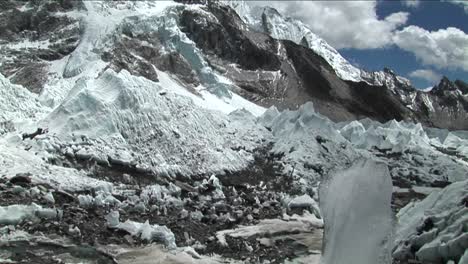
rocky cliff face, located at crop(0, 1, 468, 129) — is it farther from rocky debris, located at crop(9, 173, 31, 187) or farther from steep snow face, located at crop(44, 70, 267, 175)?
rocky debris, located at crop(9, 173, 31, 187)

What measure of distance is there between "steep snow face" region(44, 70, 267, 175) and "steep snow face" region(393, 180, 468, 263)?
1454cm

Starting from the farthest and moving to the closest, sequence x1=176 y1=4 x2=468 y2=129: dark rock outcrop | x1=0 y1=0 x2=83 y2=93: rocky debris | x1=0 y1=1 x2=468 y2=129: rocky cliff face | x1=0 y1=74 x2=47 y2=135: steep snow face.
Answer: x1=176 y1=4 x2=468 y2=129: dark rock outcrop
x1=0 y1=1 x2=468 y2=129: rocky cliff face
x1=0 y1=0 x2=83 y2=93: rocky debris
x1=0 y1=74 x2=47 y2=135: steep snow face

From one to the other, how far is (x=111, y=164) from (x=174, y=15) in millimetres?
79857

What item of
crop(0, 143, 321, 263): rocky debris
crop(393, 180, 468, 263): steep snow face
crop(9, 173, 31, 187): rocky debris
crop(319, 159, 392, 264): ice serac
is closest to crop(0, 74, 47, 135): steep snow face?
crop(0, 143, 321, 263): rocky debris

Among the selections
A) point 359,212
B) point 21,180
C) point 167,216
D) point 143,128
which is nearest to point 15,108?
point 143,128

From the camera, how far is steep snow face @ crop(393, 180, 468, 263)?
1736cm

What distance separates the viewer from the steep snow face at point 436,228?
17.4 metres

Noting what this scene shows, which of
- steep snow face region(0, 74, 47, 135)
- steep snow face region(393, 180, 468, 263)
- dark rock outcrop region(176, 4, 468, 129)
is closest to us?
steep snow face region(393, 180, 468, 263)

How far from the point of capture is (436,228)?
19.3 m

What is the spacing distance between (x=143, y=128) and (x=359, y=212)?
23962 millimetres

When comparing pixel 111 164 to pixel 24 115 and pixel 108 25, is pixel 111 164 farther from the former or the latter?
pixel 108 25

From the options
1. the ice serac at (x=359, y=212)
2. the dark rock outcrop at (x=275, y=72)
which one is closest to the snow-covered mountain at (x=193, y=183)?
the ice serac at (x=359, y=212)

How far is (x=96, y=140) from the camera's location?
30609mm

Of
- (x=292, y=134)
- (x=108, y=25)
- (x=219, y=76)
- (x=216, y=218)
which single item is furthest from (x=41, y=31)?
(x=216, y=218)
